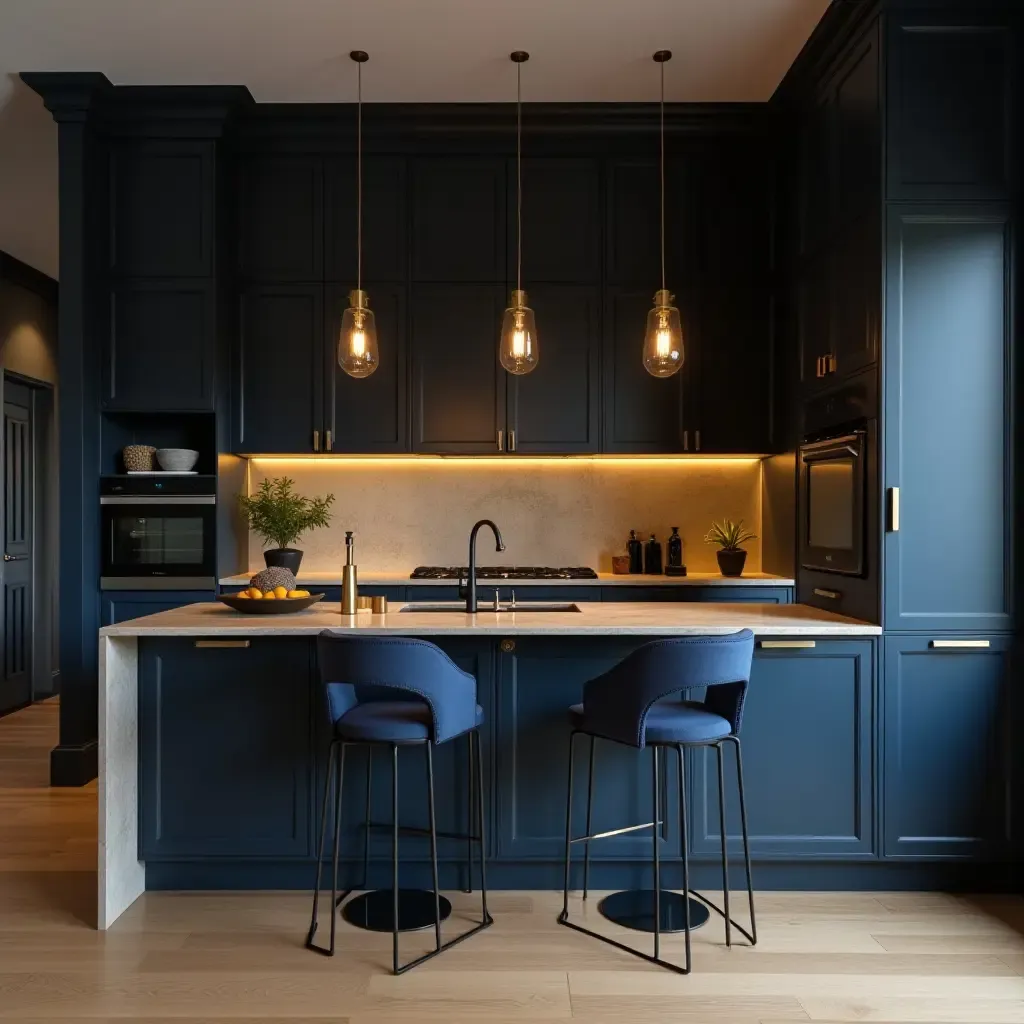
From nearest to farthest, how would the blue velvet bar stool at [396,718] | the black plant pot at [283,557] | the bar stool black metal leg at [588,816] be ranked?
1. the blue velvet bar stool at [396,718]
2. the bar stool black metal leg at [588,816]
3. the black plant pot at [283,557]

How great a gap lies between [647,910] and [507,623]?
1004mm

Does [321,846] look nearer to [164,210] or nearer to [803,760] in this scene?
[803,760]

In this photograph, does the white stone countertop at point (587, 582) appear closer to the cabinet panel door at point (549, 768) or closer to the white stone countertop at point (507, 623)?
the white stone countertop at point (507, 623)

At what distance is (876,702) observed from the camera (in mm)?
3004

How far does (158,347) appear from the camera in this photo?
431 cm

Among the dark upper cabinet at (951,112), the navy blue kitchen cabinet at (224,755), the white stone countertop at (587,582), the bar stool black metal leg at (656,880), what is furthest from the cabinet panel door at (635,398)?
the navy blue kitchen cabinet at (224,755)

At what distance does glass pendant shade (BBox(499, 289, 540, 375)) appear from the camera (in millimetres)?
3043

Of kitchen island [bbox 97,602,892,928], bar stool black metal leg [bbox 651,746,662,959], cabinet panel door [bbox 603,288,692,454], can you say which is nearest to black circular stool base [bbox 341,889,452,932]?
kitchen island [bbox 97,602,892,928]

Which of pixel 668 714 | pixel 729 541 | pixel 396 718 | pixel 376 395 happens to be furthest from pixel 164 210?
pixel 668 714

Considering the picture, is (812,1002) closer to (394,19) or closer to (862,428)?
(862,428)

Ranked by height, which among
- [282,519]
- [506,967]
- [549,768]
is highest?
[282,519]

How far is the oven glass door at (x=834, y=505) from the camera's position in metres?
3.21

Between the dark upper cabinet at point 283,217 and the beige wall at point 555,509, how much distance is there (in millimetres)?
1074

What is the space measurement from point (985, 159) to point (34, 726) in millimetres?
5708
